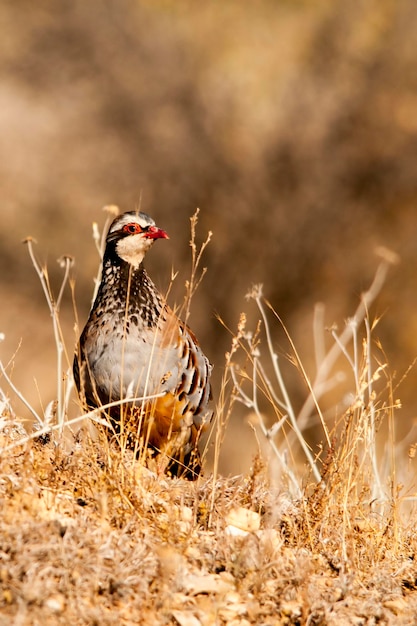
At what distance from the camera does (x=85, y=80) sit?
13.0m

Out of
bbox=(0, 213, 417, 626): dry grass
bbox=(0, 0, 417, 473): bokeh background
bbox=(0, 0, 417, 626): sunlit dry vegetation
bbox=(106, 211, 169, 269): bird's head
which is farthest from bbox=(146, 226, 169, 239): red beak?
bbox=(0, 0, 417, 473): bokeh background

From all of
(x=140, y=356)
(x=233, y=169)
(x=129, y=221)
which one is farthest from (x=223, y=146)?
(x=140, y=356)

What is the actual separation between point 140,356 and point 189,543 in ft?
5.01

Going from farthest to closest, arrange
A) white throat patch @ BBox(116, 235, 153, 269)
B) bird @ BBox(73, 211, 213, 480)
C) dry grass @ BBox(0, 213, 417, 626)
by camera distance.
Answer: white throat patch @ BBox(116, 235, 153, 269) → bird @ BBox(73, 211, 213, 480) → dry grass @ BBox(0, 213, 417, 626)

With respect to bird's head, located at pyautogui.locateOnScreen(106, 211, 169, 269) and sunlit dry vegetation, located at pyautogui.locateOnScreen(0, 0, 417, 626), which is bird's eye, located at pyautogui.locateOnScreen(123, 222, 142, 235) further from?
sunlit dry vegetation, located at pyautogui.locateOnScreen(0, 0, 417, 626)

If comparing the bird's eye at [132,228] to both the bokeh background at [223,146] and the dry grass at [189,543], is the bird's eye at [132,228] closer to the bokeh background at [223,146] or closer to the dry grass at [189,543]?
the dry grass at [189,543]

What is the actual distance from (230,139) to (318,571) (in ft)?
32.5

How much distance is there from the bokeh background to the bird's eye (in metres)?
6.05

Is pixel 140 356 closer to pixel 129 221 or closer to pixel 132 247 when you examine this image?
pixel 132 247

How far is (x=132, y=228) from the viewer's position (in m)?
4.96

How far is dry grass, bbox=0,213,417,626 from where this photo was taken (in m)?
2.81

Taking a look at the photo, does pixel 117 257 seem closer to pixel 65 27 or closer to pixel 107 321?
pixel 107 321

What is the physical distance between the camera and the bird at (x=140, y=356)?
4.53 meters

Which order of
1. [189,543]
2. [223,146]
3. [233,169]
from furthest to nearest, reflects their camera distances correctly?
1. [223,146]
2. [233,169]
3. [189,543]
